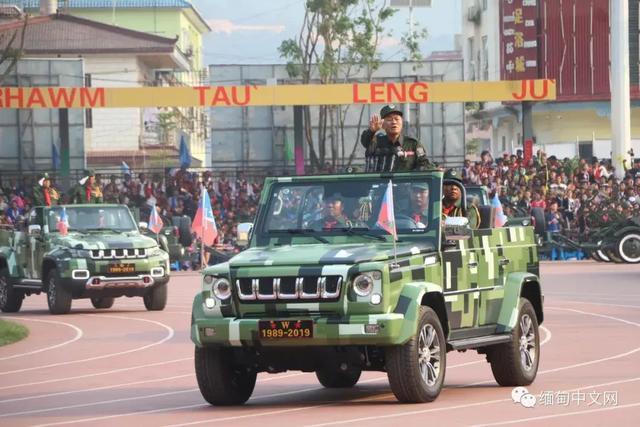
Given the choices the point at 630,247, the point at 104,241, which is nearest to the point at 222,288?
the point at 104,241

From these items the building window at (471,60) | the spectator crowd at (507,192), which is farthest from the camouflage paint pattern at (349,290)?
the building window at (471,60)

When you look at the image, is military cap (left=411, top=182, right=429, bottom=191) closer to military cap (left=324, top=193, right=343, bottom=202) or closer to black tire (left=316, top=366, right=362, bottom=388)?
military cap (left=324, top=193, right=343, bottom=202)

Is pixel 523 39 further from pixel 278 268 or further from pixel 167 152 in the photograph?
pixel 278 268

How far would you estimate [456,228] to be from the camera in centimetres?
1386

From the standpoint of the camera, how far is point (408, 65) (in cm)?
5894

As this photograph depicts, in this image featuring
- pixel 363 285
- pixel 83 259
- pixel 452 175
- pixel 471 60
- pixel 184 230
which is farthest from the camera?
pixel 471 60

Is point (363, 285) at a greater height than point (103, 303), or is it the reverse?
point (363, 285)

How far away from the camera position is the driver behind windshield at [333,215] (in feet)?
46.5

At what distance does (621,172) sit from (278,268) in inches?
1610

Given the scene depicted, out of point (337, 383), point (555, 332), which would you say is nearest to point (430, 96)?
point (555, 332)

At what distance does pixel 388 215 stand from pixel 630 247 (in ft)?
92.7

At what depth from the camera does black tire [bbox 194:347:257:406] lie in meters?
13.5

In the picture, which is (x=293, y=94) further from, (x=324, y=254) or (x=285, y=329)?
(x=285, y=329)

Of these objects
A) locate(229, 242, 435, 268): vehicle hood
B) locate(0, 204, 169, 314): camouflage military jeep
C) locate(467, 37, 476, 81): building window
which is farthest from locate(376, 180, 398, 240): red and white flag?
locate(467, 37, 476, 81): building window
